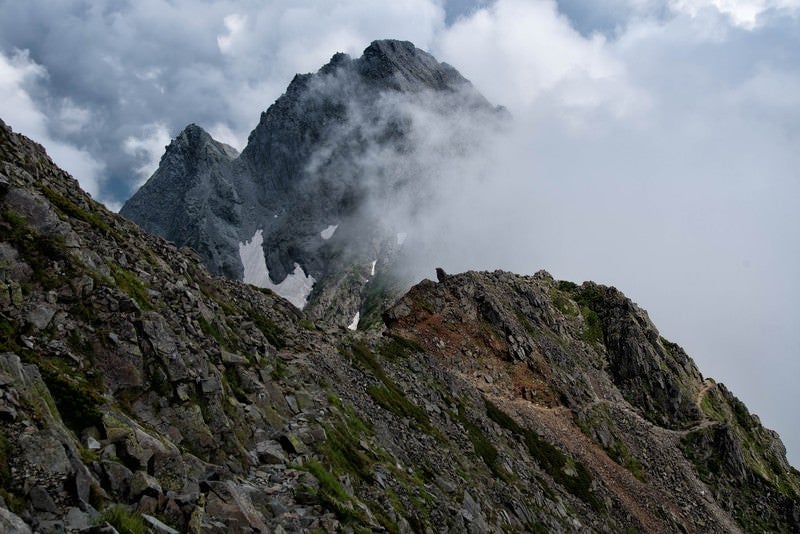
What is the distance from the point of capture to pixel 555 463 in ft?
197

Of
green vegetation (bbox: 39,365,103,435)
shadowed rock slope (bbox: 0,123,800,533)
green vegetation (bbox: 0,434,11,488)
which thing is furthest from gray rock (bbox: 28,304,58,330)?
green vegetation (bbox: 0,434,11,488)

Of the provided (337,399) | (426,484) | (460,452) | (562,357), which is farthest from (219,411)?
(562,357)

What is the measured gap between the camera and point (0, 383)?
42.3 feet

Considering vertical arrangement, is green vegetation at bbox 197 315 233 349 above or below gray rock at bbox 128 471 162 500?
above

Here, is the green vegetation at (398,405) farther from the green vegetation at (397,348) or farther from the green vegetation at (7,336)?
the green vegetation at (7,336)

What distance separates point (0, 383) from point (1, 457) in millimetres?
2379

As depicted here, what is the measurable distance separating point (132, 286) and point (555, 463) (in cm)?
5170

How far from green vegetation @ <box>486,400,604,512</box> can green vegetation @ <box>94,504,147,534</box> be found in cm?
5245

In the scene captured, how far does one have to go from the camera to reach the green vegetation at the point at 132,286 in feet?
82.4

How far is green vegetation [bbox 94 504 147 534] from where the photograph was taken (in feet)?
38.7

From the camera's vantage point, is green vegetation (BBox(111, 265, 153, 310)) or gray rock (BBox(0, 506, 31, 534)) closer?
gray rock (BBox(0, 506, 31, 534))

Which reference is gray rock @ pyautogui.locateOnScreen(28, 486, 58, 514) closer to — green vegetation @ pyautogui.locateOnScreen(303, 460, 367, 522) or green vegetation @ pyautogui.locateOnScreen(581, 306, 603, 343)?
green vegetation @ pyautogui.locateOnScreen(303, 460, 367, 522)

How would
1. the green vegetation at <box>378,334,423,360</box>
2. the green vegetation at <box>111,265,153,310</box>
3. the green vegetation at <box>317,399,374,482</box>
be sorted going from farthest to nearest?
1. the green vegetation at <box>378,334,423,360</box>
2. the green vegetation at <box>317,399,374,482</box>
3. the green vegetation at <box>111,265,153,310</box>

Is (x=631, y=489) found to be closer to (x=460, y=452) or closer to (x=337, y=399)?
(x=460, y=452)
